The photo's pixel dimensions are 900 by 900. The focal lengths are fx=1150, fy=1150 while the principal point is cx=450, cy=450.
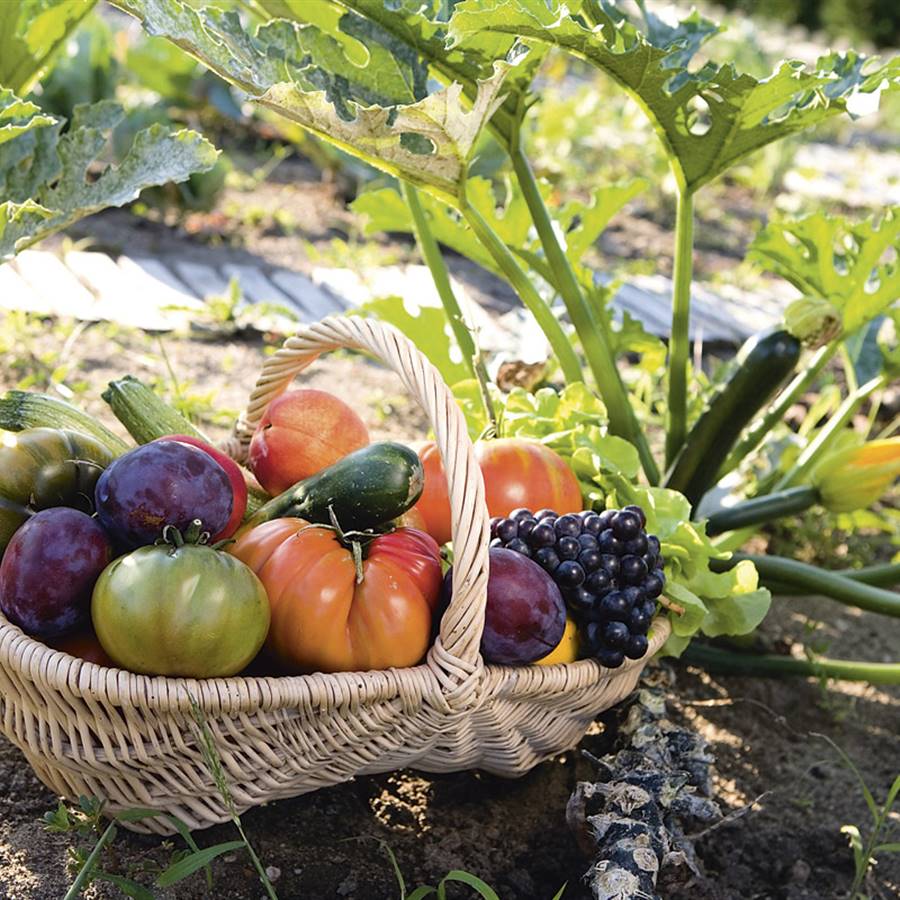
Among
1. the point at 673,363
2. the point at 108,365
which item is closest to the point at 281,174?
the point at 108,365

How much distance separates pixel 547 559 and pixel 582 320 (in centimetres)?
68

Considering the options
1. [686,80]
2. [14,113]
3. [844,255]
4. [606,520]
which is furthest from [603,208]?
[14,113]

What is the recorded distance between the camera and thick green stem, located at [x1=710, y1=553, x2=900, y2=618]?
1979 mm

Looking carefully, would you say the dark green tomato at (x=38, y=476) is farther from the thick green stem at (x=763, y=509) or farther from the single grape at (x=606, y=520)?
the thick green stem at (x=763, y=509)

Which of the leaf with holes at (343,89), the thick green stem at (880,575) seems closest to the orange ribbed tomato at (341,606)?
the leaf with holes at (343,89)

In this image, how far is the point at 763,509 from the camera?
2242mm

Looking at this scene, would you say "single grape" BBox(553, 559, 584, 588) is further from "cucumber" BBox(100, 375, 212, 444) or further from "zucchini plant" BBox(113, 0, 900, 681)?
"cucumber" BBox(100, 375, 212, 444)

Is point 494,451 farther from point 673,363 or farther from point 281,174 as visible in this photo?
point 281,174

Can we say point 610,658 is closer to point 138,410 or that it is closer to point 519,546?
point 519,546

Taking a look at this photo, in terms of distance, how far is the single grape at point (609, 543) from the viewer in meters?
1.56

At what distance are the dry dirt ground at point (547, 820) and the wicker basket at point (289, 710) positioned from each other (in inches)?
4.2

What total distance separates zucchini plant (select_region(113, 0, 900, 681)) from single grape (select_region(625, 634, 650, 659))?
0.48 ft

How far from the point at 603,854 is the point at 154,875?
56 cm

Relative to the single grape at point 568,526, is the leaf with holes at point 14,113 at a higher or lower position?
higher
